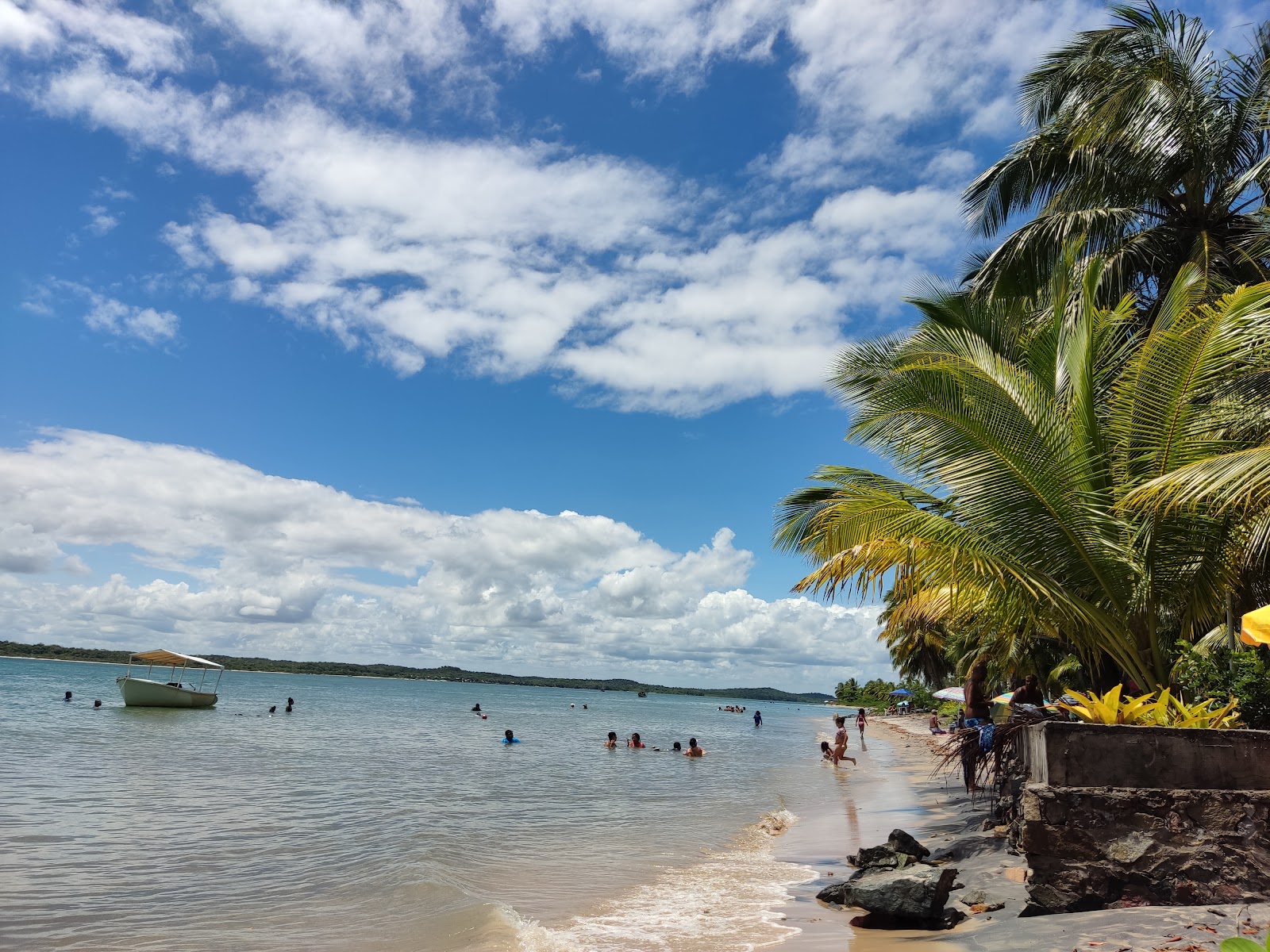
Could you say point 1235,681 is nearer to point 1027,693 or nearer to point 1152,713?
point 1152,713

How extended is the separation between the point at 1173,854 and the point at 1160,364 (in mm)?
3887

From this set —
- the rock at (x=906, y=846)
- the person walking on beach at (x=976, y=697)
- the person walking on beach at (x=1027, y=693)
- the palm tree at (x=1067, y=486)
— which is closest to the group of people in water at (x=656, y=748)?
the person walking on beach at (x=976, y=697)

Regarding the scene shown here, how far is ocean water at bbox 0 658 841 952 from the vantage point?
723cm

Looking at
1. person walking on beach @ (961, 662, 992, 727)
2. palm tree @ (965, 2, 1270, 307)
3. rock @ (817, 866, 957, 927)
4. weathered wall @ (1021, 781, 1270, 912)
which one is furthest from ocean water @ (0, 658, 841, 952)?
palm tree @ (965, 2, 1270, 307)

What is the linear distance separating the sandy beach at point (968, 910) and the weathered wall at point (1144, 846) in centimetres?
28

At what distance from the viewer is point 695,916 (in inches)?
299

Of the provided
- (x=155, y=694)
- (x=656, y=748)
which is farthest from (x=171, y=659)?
(x=656, y=748)

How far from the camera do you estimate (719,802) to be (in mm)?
16438

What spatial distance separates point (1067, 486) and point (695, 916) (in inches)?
206

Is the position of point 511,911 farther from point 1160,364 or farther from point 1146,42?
point 1146,42

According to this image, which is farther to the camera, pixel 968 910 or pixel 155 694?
pixel 155 694

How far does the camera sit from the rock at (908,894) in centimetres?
613

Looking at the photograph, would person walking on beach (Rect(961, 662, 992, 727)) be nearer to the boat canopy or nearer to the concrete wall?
the concrete wall

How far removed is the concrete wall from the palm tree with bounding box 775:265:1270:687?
1.78 metres
